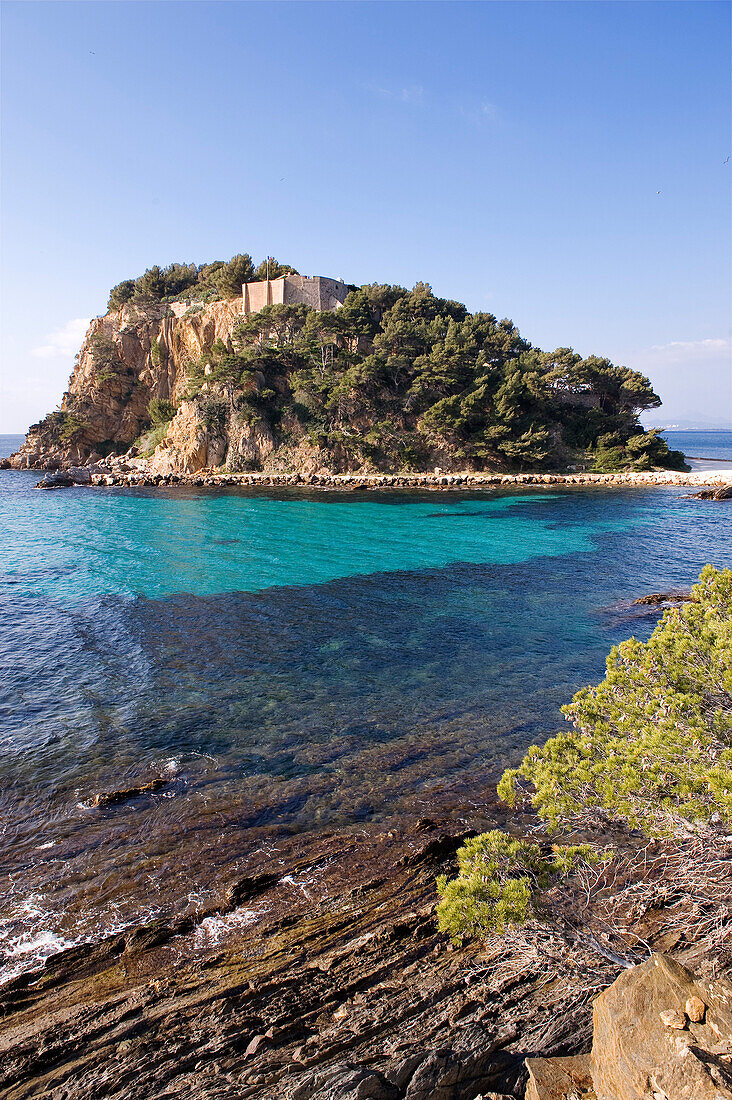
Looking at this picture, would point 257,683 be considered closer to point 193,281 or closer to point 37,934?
point 37,934

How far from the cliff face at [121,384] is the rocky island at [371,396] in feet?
2.78

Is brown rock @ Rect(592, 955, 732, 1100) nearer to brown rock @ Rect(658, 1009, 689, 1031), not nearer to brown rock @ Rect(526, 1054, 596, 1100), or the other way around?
brown rock @ Rect(658, 1009, 689, 1031)

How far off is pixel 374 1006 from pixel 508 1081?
1268mm

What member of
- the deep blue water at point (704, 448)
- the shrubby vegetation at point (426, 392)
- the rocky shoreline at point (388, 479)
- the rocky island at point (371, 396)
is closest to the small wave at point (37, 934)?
the rocky shoreline at point (388, 479)

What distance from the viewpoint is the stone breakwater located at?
48094 millimetres

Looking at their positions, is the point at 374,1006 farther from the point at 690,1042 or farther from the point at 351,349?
the point at 351,349

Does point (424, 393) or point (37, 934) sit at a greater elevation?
point (424, 393)

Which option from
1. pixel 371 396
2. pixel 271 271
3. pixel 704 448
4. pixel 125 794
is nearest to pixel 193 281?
pixel 271 271

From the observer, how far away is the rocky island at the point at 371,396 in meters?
52.3

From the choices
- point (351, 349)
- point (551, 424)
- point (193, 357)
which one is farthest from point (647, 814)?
point (193, 357)

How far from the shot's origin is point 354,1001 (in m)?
4.91

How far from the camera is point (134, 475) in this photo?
53.9 metres

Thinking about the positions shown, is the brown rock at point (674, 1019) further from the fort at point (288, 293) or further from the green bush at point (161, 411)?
the green bush at point (161, 411)

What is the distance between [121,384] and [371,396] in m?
33.5
